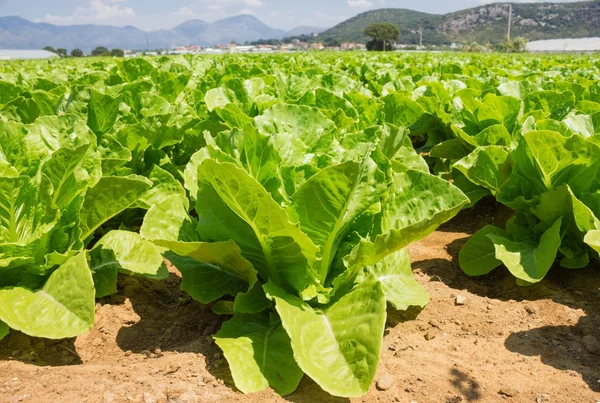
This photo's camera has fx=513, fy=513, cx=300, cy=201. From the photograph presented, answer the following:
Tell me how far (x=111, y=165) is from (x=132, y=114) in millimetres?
1190

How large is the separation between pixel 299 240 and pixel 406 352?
835 mm

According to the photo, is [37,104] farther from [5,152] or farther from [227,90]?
[227,90]

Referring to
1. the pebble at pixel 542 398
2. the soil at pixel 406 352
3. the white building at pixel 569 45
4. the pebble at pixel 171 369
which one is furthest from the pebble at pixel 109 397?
the white building at pixel 569 45

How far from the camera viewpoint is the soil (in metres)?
2.15

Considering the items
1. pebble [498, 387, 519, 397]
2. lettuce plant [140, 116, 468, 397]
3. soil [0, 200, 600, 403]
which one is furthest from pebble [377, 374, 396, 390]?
pebble [498, 387, 519, 397]

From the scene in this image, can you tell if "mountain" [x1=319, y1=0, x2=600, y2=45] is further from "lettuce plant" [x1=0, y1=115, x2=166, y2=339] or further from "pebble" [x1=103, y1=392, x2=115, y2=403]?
"pebble" [x1=103, y1=392, x2=115, y2=403]

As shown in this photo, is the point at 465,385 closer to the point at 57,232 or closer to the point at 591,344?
the point at 591,344

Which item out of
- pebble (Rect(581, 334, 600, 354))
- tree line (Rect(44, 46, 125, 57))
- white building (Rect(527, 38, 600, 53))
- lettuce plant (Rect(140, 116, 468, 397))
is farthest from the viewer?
A: tree line (Rect(44, 46, 125, 57))

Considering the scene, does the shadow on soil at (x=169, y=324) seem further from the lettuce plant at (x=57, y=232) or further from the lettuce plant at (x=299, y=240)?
the lettuce plant at (x=57, y=232)

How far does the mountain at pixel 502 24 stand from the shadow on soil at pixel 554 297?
146486mm

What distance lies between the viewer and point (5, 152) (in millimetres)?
2842

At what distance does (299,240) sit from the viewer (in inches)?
90.7

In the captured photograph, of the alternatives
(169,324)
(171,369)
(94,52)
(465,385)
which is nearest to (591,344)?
(465,385)

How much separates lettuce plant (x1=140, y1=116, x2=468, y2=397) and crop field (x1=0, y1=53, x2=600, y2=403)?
11 millimetres
